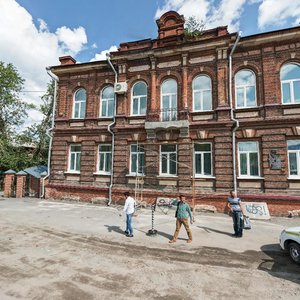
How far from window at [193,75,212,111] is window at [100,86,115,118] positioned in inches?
211

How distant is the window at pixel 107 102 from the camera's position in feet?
50.2

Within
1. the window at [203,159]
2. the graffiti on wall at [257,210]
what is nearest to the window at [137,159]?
the window at [203,159]

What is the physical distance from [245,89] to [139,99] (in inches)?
246

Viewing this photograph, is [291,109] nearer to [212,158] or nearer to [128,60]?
[212,158]

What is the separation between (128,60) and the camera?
14.8 meters

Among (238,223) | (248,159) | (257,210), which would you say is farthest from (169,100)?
(238,223)

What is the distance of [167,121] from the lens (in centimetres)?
1325

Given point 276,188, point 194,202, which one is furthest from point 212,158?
point 276,188

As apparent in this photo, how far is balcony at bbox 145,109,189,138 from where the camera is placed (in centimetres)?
1299

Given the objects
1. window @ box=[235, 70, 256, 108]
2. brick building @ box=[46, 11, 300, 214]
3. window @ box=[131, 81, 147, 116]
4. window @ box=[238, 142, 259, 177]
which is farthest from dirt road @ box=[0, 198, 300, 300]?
window @ box=[131, 81, 147, 116]

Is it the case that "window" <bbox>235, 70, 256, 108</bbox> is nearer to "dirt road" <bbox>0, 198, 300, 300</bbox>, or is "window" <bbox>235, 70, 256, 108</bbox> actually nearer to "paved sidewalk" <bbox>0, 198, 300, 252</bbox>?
"paved sidewalk" <bbox>0, 198, 300, 252</bbox>

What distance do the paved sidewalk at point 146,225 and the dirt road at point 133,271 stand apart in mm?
373

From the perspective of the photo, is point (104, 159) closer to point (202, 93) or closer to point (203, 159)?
point (203, 159)

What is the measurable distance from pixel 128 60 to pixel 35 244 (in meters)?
11.9
